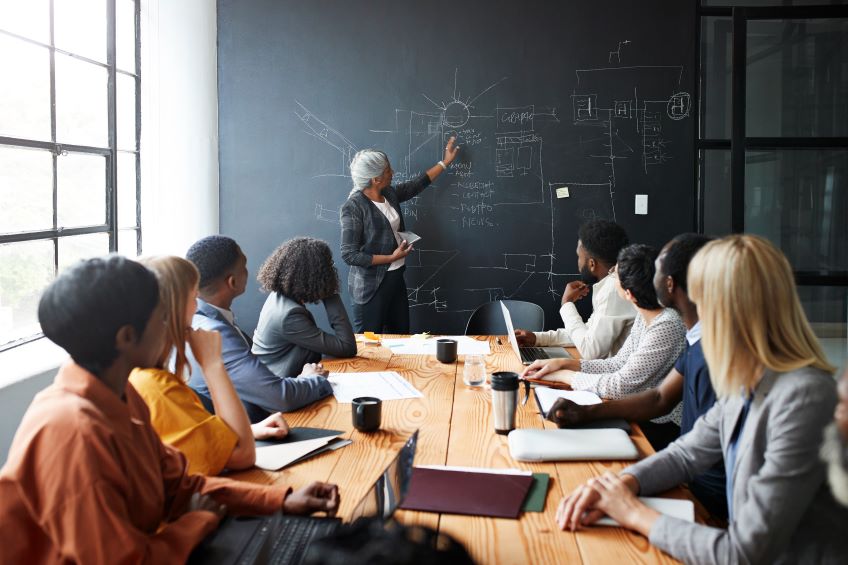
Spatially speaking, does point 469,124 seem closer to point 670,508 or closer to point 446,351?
point 446,351

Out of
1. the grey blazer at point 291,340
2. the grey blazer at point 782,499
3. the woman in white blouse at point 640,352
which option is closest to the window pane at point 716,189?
the woman in white blouse at point 640,352

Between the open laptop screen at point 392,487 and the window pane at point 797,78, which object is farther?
the window pane at point 797,78

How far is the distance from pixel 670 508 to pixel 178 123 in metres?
4.04

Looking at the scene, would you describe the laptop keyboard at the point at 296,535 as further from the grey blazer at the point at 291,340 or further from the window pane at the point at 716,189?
the window pane at the point at 716,189

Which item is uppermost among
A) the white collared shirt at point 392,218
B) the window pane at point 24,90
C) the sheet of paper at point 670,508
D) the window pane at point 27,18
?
the window pane at point 27,18

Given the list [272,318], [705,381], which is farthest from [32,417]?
[272,318]

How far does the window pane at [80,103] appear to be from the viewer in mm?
3756

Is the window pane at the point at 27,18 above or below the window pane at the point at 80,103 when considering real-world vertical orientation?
above

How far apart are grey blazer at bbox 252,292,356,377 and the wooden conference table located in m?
0.14

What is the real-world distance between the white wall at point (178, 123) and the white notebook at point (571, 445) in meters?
3.35

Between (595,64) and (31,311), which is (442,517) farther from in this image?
(595,64)

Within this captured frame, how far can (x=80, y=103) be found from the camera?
3924 mm

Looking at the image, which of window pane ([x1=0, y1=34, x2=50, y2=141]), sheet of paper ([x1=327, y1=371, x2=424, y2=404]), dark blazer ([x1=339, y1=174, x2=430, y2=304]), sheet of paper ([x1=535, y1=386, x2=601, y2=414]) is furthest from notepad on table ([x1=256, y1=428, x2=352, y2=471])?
dark blazer ([x1=339, y1=174, x2=430, y2=304])

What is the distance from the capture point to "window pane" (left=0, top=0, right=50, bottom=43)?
334 cm
